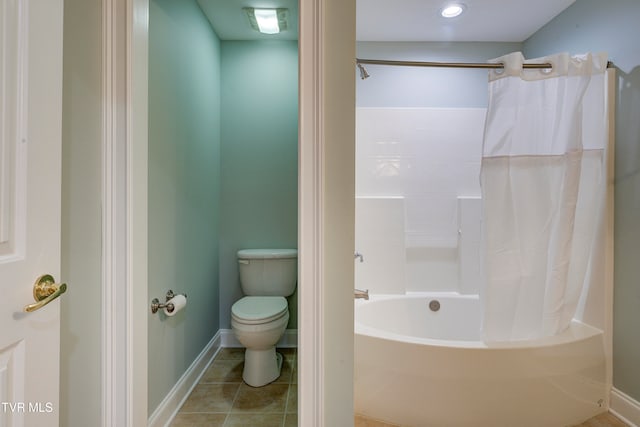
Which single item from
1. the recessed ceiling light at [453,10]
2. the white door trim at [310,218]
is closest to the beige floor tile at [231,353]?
the white door trim at [310,218]

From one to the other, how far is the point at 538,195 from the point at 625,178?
52 cm

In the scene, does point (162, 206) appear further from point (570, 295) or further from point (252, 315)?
point (570, 295)

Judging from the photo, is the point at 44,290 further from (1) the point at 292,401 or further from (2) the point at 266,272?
(2) the point at 266,272

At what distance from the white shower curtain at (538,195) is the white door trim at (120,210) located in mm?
1655

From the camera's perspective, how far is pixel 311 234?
3.24 ft

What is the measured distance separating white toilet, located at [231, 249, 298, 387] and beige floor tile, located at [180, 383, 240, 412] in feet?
0.42

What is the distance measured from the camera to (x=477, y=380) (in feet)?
4.99

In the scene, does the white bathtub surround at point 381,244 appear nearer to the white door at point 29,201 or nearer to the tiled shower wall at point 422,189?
the tiled shower wall at point 422,189

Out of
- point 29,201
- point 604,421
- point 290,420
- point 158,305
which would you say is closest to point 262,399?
point 290,420

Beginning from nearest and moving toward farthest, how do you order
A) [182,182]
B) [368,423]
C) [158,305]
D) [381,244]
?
[158,305] < [368,423] < [182,182] < [381,244]

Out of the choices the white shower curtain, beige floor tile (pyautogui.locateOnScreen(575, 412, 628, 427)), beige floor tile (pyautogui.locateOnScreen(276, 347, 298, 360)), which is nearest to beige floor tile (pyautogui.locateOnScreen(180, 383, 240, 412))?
beige floor tile (pyautogui.locateOnScreen(276, 347, 298, 360))

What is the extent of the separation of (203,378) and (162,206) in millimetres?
1225

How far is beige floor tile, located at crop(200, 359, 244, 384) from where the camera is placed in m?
2.06

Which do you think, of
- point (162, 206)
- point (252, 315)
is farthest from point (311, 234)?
point (252, 315)
